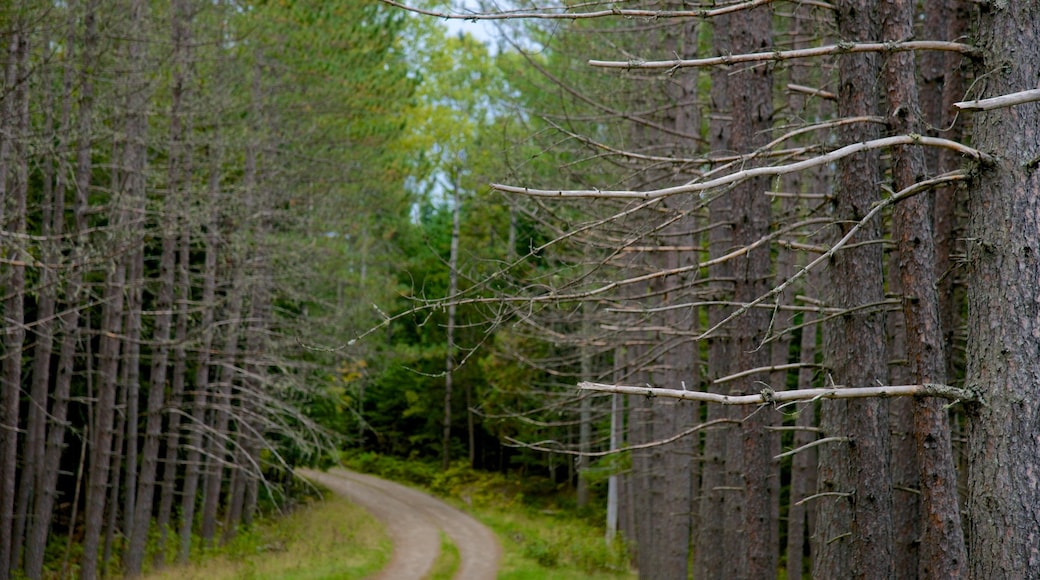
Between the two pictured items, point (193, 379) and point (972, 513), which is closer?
point (972, 513)

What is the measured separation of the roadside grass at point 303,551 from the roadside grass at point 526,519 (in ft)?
9.82

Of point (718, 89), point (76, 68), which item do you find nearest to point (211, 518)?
point (76, 68)

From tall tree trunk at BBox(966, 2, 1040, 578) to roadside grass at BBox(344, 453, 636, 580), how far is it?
15315 mm

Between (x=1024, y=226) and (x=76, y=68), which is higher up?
(x=76, y=68)

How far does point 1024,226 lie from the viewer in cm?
383

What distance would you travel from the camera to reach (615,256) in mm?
5570

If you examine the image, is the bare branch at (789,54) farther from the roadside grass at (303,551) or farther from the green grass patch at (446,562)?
the green grass patch at (446,562)

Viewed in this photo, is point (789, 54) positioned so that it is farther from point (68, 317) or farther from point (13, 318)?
point (68, 317)

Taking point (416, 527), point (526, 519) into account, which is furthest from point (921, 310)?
point (526, 519)

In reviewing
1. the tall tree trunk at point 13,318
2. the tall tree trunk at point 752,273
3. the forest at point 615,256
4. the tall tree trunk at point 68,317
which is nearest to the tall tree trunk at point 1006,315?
the forest at point 615,256

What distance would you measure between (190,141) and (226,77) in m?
1.69

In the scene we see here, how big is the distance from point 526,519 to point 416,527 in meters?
4.61

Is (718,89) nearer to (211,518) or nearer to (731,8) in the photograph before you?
(731,8)

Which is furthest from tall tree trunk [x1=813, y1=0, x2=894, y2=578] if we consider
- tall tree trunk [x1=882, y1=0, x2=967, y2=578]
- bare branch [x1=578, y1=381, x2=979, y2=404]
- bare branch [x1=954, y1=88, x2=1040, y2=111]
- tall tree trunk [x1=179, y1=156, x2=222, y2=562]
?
tall tree trunk [x1=179, y1=156, x2=222, y2=562]
